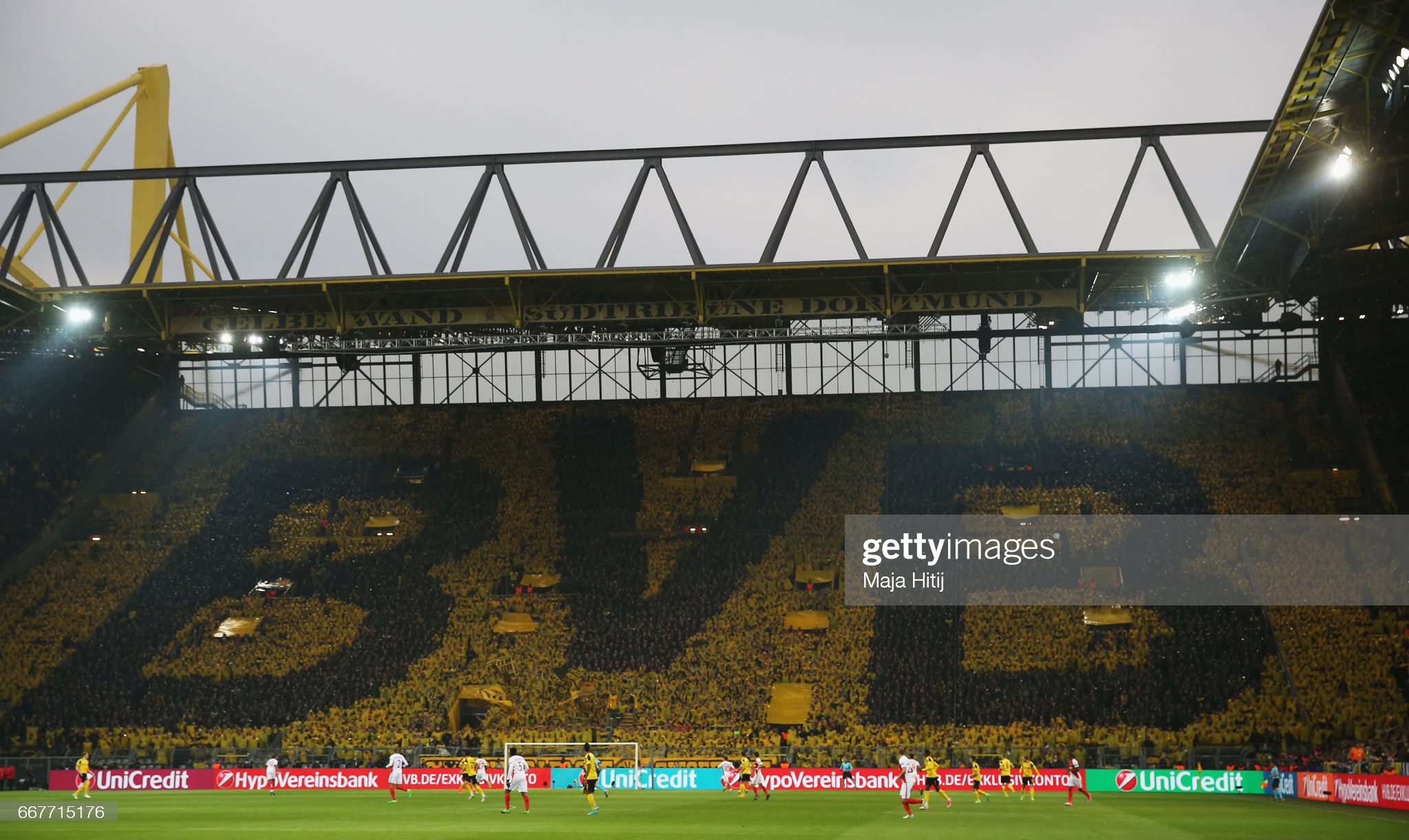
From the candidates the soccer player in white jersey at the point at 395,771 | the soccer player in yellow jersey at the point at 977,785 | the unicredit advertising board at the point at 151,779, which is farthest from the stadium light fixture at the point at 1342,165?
the unicredit advertising board at the point at 151,779

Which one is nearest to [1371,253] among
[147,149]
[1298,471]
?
[1298,471]

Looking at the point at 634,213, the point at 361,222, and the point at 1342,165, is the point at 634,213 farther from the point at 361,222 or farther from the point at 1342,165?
the point at 1342,165

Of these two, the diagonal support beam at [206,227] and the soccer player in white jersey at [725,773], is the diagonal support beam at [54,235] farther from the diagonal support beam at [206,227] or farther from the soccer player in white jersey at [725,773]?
the soccer player in white jersey at [725,773]

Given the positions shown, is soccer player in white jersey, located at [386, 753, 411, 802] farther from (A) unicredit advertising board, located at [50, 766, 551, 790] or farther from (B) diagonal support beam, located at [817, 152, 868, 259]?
(B) diagonal support beam, located at [817, 152, 868, 259]

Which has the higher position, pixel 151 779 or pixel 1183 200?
pixel 1183 200

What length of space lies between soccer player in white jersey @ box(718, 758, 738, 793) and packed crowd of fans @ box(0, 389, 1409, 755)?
85cm

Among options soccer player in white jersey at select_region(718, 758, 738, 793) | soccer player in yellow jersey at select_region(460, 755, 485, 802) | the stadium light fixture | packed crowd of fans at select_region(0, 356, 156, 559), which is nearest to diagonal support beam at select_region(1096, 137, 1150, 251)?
the stadium light fixture

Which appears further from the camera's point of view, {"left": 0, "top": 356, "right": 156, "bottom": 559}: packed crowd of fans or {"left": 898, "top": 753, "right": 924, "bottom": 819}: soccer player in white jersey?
{"left": 0, "top": 356, "right": 156, "bottom": 559}: packed crowd of fans

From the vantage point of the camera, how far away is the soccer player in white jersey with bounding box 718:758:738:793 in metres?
39.2

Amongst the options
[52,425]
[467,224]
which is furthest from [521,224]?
[52,425]

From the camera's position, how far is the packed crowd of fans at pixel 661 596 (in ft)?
148

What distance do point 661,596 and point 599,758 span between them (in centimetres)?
1000

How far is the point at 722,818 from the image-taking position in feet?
97.7

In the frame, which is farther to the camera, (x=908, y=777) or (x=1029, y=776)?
(x=1029, y=776)
